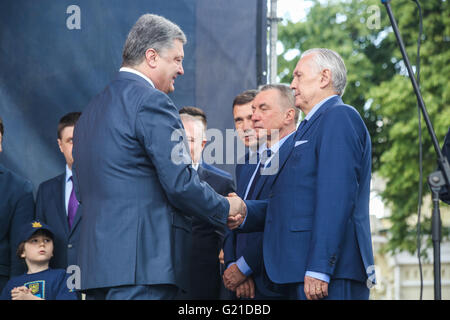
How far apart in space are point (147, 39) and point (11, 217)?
176 centimetres

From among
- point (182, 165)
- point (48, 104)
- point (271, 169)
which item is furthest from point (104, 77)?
point (182, 165)

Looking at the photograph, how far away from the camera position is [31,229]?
385cm

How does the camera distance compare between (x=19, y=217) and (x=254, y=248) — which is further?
(x=19, y=217)

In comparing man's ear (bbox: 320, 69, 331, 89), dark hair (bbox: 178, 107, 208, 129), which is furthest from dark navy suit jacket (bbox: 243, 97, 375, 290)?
dark hair (bbox: 178, 107, 208, 129)

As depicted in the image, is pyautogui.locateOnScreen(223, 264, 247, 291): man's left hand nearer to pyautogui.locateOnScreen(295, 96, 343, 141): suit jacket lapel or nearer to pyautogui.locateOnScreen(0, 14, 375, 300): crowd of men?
pyautogui.locateOnScreen(0, 14, 375, 300): crowd of men

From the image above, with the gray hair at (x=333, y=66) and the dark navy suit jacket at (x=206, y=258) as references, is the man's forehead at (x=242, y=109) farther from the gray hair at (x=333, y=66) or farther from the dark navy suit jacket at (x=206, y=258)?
the gray hair at (x=333, y=66)

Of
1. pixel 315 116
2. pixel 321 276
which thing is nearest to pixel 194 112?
pixel 315 116

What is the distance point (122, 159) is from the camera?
2.76m

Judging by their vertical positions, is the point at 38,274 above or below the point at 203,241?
below

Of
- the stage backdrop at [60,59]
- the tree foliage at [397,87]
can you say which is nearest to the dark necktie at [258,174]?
the stage backdrop at [60,59]

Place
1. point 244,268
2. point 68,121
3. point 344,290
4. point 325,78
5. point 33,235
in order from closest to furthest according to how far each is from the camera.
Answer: point 344,290, point 325,78, point 244,268, point 33,235, point 68,121

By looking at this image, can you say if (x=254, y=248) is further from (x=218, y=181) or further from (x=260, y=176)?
(x=218, y=181)

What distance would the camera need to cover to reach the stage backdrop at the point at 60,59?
4309 millimetres

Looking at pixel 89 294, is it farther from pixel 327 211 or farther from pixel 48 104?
pixel 48 104
